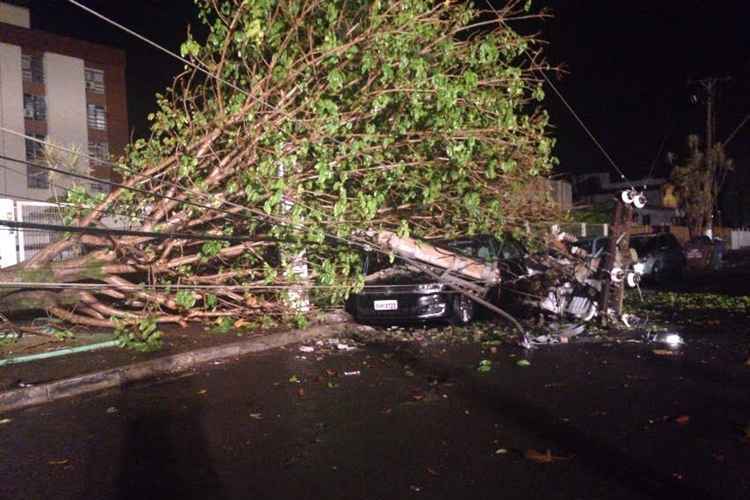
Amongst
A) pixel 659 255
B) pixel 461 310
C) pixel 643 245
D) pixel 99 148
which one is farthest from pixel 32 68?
pixel 461 310

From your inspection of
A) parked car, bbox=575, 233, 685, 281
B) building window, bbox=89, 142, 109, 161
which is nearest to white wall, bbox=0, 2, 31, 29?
building window, bbox=89, 142, 109, 161

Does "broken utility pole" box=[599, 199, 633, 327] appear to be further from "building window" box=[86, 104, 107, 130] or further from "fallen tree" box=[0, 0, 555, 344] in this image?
"building window" box=[86, 104, 107, 130]

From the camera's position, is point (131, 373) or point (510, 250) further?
point (510, 250)

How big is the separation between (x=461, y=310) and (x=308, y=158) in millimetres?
3647

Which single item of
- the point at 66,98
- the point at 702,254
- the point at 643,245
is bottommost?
the point at 702,254

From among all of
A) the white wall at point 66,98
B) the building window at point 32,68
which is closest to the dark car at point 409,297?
the white wall at point 66,98

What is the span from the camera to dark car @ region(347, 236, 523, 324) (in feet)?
33.3

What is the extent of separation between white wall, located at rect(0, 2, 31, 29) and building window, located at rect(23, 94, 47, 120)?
401 cm

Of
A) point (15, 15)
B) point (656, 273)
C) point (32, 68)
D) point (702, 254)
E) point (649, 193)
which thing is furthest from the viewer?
point (649, 193)

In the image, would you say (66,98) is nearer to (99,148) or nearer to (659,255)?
(99,148)

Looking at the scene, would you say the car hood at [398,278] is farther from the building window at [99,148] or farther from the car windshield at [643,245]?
the building window at [99,148]

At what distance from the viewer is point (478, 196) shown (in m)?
8.63

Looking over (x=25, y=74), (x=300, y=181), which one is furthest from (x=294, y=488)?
(x=25, y=74)

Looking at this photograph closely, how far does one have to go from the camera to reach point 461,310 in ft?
34.3
